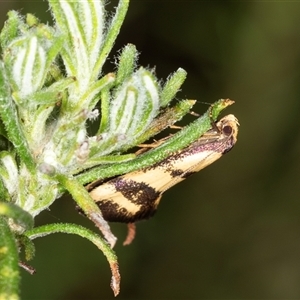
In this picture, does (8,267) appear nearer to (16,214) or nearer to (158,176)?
(16,214)

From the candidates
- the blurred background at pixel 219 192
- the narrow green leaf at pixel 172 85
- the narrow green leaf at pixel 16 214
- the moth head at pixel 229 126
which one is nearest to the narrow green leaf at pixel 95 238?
the narrow green leaf at pixel 16 214

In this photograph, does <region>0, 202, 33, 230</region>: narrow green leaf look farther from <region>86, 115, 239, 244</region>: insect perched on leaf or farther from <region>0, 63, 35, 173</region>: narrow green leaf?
<region>86, 115, 239, 244</region>: insect perched on leaf

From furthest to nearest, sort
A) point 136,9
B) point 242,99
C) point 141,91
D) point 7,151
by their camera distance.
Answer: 1. point 242,99
2. point 136,9
3. point 7,151
4. point 141,91

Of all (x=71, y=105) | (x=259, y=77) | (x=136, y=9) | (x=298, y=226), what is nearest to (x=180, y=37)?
(x=136, y=9)

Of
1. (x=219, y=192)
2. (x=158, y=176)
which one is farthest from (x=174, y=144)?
(x=219, y=192)

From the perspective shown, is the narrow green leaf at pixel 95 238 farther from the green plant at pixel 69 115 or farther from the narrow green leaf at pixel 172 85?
the narrow green leaf at pixel 172 85

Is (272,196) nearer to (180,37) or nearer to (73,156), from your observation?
(180,37)
